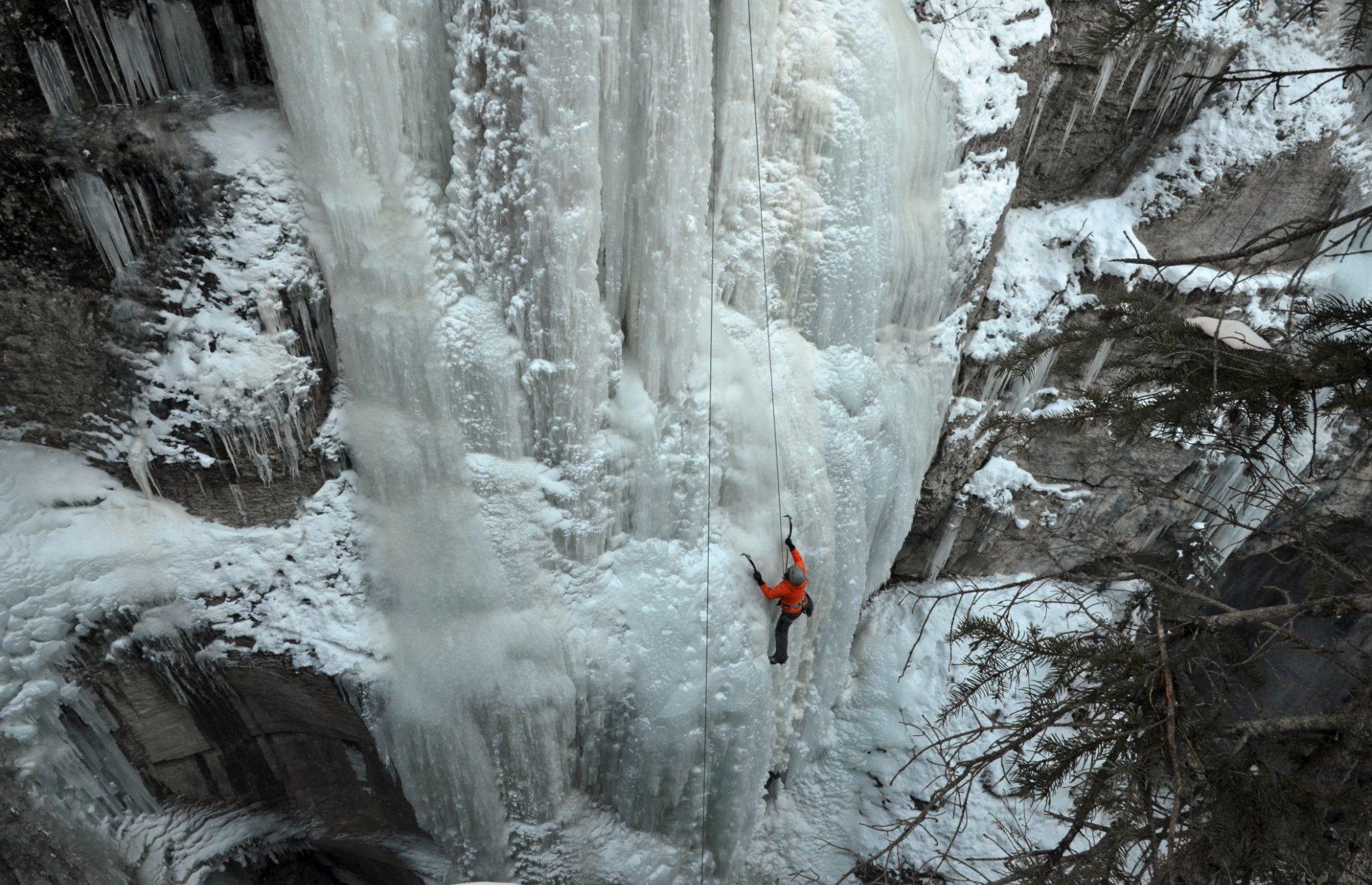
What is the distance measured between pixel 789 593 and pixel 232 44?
153 inches

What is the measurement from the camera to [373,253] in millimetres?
3672

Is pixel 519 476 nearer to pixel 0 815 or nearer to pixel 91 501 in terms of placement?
pixel 91 501

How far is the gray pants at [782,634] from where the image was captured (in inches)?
182

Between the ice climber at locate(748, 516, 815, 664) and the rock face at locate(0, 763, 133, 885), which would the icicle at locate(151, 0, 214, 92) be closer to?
the rock face at locate(0, 763, 133, 885)

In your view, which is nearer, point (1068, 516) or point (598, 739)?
point (598, 739)

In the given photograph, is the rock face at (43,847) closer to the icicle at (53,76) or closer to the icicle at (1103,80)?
the icicle at (53,76)

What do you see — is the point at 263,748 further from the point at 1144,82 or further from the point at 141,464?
the point at 1144,82

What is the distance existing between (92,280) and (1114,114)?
21.7ft

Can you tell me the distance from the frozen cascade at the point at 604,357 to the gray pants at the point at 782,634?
0.10m

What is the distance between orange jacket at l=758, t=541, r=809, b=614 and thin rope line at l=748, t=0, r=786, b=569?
28 cm

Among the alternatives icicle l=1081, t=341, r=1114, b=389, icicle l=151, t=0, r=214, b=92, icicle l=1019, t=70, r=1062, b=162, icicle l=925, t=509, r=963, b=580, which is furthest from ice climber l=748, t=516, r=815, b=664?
icicle l=151, t=0, r=214, b=92

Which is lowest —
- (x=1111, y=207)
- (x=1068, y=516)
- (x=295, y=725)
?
(x=1068, y=516)

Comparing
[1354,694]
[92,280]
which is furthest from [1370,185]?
[92,280]

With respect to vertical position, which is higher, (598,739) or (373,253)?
(373,253)
